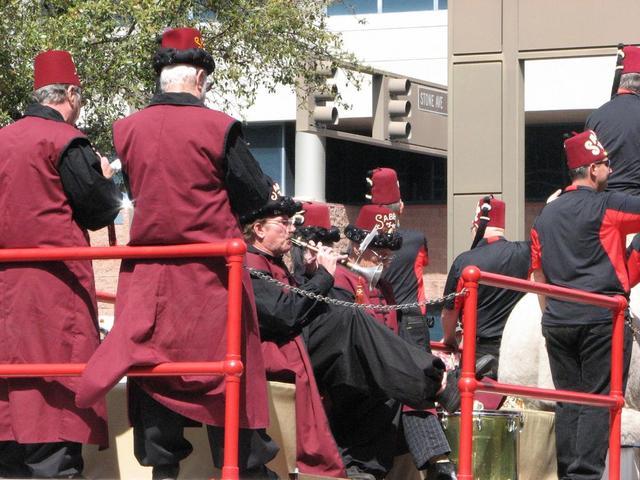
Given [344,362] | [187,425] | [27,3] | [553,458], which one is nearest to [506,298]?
[553,458]

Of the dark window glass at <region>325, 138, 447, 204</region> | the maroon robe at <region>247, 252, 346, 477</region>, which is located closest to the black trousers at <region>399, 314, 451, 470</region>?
the maroon robe at <region>247, 252, 346, 477</region>

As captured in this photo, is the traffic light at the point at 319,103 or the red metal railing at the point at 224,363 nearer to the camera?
the red metal railing at the point at 224,363

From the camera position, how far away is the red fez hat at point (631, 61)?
322 inches

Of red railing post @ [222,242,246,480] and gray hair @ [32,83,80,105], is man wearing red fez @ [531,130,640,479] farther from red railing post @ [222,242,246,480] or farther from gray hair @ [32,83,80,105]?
gray hair @ [32,83,80,105]

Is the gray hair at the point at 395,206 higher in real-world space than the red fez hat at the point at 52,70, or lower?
lower

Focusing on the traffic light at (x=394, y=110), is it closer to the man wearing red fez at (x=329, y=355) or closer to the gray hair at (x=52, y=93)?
the man wearing red fez at (x=329, y=355)

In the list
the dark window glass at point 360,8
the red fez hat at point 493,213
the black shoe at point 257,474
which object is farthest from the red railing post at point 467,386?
the dark window glass at point 360,8

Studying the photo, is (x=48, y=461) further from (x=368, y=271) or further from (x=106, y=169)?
(x=368, y=271)

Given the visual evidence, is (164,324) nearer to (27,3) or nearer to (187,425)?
(187,425)

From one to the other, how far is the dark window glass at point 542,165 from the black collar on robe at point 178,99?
20.8 m

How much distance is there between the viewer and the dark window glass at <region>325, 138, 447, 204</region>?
28.5 meters

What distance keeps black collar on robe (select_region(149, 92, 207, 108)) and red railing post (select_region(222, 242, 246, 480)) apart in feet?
2.32

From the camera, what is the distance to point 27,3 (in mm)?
12609

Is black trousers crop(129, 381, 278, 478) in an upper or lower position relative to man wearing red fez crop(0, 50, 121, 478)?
lower
